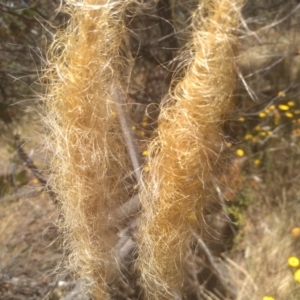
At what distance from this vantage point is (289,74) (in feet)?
6.29

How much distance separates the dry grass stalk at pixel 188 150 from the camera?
0.65 m

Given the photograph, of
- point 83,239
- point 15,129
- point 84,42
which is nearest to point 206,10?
point 84,42

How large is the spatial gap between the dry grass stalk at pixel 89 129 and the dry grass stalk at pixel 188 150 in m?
0.08

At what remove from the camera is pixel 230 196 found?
1.62 meters

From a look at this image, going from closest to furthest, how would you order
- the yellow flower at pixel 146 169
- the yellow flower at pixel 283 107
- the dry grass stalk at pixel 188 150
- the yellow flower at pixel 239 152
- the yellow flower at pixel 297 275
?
the dry grass stalk at pixel 188 150, the yellow flower at pixel 146 169, the yellow flower at pixel 297 275, the yellow flower at pixel 239 152, the yellow flower at pixel 283 107

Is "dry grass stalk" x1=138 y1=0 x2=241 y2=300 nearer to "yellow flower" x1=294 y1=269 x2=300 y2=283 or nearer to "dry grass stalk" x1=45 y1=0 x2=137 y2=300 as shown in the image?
"dry grass stalk" x1=45 y1=0 x2=137 y2=300

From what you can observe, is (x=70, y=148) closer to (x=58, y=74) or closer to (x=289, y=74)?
(x=58, y=74)

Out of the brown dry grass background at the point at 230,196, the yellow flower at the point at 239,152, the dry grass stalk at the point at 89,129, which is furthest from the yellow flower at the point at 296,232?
the dry grass stalk at the point at 89,129

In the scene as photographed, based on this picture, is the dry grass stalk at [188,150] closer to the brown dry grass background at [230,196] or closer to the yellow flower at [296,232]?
the brown dry grass background at [230,196]

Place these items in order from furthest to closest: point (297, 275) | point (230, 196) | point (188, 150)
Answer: point (230, 196)
point (297, 275)
point (188, 150)

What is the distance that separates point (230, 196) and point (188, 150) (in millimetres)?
906

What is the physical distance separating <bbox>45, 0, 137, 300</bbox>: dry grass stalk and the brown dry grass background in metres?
0.13

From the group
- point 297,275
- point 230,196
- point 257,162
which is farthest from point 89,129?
point 257,162

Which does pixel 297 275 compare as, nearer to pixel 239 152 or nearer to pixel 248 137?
pixel 239 152
